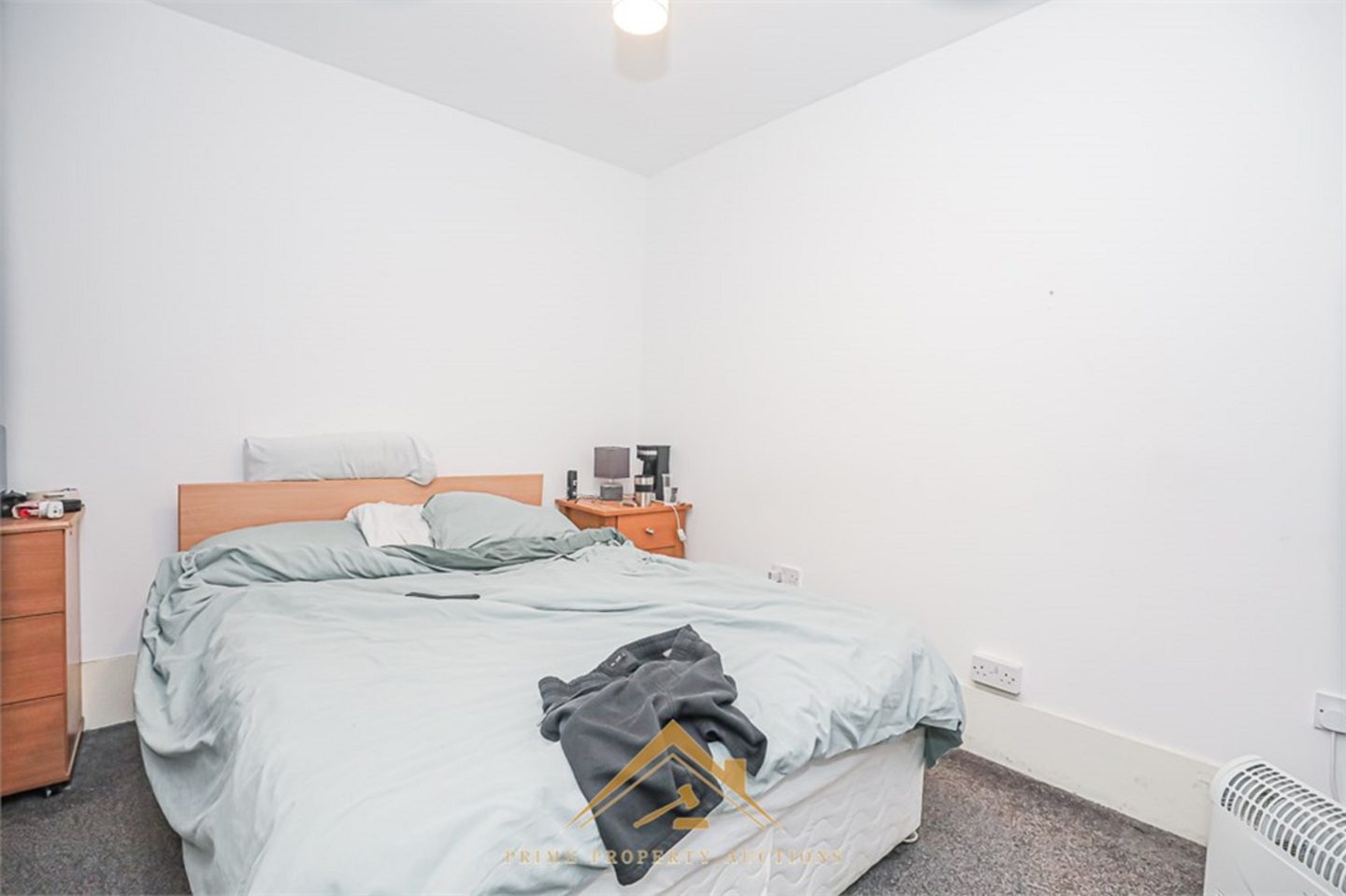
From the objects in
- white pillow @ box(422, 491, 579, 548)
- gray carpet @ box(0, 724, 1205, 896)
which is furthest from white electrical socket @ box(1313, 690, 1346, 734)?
white pillow @ box(422, 491, 579, 548)

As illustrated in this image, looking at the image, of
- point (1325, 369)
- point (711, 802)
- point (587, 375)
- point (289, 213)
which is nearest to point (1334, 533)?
point (1325, 369)

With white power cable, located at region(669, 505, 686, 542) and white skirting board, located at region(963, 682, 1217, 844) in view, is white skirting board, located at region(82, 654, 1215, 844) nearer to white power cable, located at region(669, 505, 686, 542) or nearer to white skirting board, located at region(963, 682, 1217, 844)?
white skirting board, located at region(963, 682, 1217, 844)

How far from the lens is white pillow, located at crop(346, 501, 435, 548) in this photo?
2514mm

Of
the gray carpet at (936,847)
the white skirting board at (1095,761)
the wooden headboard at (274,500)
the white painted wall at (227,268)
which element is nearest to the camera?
the gray carpet at (936,847)

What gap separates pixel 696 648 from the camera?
4.76 feet

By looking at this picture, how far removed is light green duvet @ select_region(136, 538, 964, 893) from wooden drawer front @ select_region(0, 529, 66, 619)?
0.25 m

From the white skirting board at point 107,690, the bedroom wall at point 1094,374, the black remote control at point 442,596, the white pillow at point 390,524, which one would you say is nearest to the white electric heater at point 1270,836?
the bedroom wall at point 1094,374

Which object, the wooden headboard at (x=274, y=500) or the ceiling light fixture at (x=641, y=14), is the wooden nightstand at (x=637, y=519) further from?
the ceiling light fixture at (x=641, y=14)

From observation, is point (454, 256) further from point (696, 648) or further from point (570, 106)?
point (696, 648)

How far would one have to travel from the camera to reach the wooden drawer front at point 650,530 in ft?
10.8

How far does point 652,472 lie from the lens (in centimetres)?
363

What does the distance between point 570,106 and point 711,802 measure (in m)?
3.01

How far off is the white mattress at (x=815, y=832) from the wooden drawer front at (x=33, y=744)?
190 centimetres

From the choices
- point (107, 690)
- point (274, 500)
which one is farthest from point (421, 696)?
point (107, 690)
